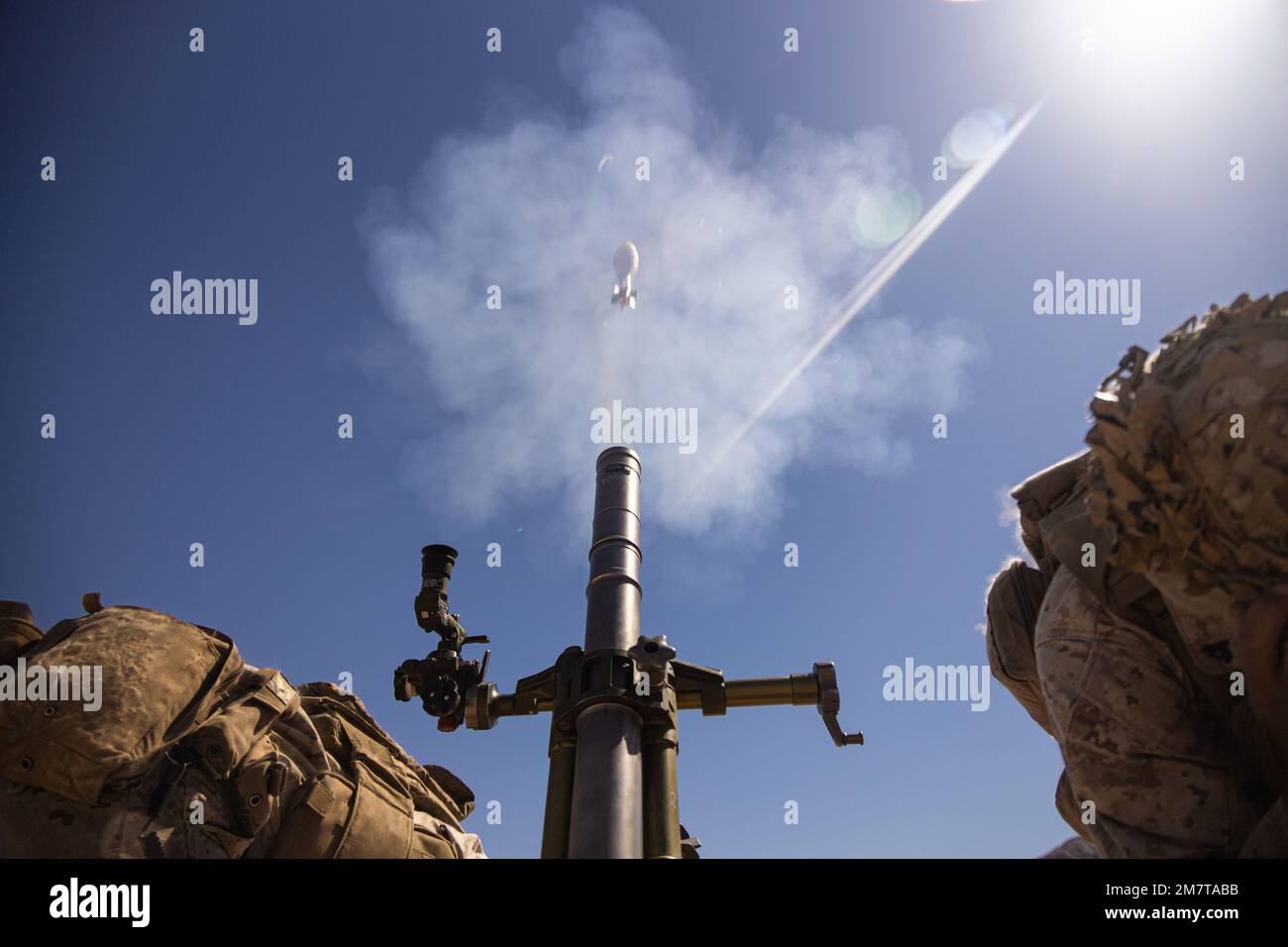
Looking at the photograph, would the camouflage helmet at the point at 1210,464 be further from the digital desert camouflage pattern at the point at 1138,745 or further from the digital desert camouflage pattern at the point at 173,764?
the digital desert camouflage pattern at the point at 173,764

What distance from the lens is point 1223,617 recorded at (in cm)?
306

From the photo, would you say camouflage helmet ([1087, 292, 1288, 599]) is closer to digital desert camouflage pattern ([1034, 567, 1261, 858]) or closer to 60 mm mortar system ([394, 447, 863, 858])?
digital desert camouflage pattern ([1034, 567, 1261, 858])

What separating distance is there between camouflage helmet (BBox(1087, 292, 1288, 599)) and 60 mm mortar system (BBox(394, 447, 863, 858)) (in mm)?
3428

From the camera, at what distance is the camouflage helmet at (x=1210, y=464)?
2.80 meters

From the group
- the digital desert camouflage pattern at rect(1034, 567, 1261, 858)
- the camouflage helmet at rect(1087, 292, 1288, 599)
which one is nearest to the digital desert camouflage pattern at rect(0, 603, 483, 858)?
the digital desert camouflage pattern at rect(1034, 567, 1261, 858)

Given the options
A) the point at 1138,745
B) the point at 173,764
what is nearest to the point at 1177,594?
the point at 1138,745

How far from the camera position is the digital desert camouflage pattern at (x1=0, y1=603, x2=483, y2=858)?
14.5 ft

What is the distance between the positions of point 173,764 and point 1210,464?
16.8 ft

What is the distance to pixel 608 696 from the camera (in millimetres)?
5891

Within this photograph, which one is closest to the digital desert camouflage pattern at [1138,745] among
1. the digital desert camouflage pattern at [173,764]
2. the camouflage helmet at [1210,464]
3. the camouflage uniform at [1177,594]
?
the camouflage uniform at [1177,594]

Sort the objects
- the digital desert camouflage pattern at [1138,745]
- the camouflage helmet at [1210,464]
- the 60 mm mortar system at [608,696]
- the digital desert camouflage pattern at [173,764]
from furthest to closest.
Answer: the 60 mm mortar system at [608,696] → the digital desert camouflage pattern at [173,764] → the digital desert camouflage pattern at [1138,745] → the camouflage helmet at [1210,464]

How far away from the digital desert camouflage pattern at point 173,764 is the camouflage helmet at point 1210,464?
464cm
